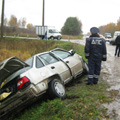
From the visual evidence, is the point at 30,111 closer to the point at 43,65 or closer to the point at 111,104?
the point at 43,65

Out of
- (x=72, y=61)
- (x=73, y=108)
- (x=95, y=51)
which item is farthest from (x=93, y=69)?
(x=73, y=108)

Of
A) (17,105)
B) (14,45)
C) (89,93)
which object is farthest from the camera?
(14,45)

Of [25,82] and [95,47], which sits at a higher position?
[95,47]

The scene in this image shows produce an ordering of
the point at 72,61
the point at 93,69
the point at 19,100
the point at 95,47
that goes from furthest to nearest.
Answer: the point at 72,61, the point at 93,69, the point at 95,47, the point at 19,100

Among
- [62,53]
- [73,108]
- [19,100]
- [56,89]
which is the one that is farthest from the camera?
[62,53]

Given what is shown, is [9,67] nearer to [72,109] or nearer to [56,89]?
[56,89]

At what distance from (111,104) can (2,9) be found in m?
24.0

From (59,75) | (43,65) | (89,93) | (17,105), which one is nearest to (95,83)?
(89,93)

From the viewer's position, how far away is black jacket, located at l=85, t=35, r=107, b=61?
5.08 metres

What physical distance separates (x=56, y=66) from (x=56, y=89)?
897 millimetres

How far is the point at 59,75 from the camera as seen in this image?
15.4ft

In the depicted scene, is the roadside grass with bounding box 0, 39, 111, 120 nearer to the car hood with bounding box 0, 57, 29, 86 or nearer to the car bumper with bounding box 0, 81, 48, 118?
the car bumper with bounding box 0, 81, 48, 118

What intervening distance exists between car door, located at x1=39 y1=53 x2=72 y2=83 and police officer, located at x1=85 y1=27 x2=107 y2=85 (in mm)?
731

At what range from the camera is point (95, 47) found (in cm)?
510
